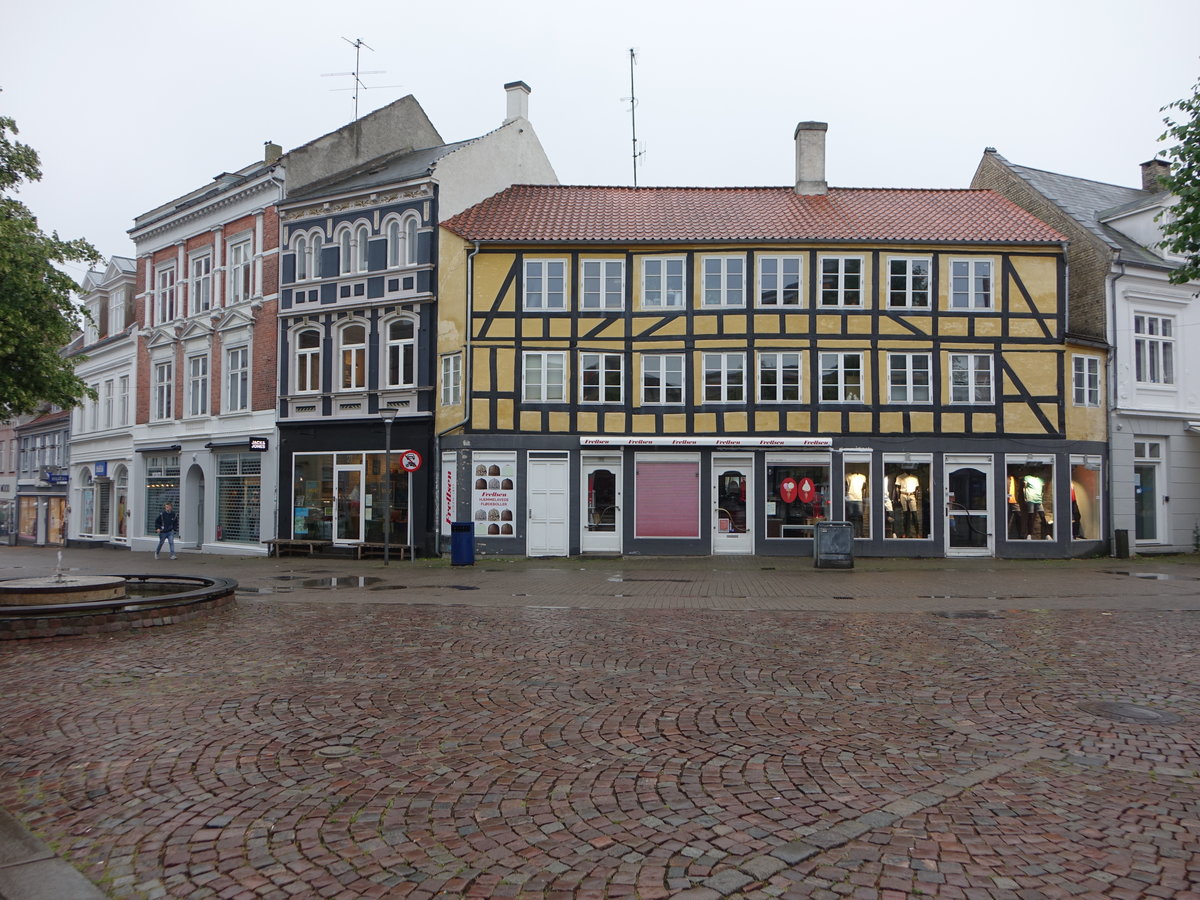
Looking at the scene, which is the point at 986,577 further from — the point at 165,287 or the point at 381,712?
the point at 165,287

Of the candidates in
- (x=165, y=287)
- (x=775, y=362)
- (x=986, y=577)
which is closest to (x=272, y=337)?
(x=165, y=287)

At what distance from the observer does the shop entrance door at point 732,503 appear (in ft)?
77.6

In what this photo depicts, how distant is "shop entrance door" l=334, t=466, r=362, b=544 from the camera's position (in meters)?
25.6

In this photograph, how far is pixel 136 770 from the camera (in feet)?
17.6

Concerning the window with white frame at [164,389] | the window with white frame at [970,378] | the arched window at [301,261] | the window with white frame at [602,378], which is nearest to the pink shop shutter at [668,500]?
the window with white frame at [602,378]

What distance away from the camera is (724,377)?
23906 mm

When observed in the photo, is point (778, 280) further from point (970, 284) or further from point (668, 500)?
point (668, 500)

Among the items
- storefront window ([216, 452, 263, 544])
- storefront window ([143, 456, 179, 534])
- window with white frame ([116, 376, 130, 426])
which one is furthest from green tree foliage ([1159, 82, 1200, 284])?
window with white frame ([116, 376, 130, 426])

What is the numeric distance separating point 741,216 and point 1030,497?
11469mm

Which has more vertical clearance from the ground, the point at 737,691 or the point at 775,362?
the point at 775,362

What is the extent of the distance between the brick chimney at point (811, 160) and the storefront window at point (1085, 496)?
36.4 feet

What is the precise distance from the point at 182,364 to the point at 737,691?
2935cm

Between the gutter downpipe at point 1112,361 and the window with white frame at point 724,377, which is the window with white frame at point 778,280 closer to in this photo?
the window with white frame at point 724,377

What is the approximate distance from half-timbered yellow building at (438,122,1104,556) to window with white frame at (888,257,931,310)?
0.20ft
